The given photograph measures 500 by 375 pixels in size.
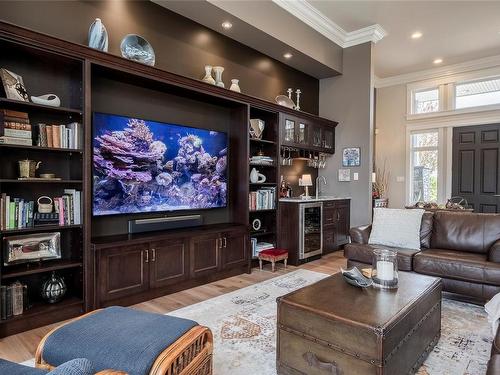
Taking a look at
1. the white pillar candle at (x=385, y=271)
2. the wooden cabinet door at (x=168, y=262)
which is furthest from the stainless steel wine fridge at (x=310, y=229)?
the white pillar candle at (x=385, y=271)

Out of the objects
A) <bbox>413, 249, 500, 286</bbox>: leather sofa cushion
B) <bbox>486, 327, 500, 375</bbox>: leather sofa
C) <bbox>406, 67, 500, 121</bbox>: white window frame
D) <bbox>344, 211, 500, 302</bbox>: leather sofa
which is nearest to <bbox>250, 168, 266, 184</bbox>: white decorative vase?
<bbox>344, 211, 500, 302</bbox>: leather sofa

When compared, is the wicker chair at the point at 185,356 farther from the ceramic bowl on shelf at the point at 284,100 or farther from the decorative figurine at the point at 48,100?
the ceramic bowl on shelf at the point at 284,100

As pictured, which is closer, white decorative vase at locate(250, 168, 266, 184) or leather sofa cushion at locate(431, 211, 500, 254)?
leather sofa cushion at locate(431, 211, 500, 254)

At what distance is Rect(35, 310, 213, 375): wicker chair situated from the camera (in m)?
1.34

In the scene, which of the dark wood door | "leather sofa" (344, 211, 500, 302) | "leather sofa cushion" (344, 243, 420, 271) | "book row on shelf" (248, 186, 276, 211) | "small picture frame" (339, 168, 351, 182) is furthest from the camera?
the dark wood door

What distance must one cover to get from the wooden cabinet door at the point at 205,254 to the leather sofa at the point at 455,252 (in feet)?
5.09

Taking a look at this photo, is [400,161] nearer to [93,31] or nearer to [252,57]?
[252,57]

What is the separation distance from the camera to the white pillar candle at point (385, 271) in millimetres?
2154

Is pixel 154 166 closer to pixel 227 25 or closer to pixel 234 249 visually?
pixel 234 249

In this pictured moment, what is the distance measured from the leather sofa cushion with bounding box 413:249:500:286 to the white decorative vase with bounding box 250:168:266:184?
2.21 m

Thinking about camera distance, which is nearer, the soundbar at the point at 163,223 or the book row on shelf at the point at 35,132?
the book row on shelf at the point at 35,132

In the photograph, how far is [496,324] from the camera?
1.82 meters

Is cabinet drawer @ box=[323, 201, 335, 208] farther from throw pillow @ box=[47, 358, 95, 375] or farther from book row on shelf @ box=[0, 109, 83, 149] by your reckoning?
throw pillow @ box=[47, 358, 95, 375]

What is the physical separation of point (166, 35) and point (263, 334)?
11.1 feet
